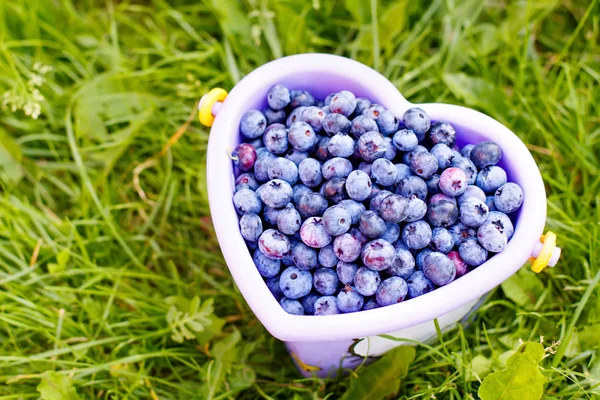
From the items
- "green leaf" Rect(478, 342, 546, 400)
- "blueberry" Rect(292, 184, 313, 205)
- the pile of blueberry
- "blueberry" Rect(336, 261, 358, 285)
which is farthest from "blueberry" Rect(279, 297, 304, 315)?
"green leaf" Rect(478, 342, 546, 400)

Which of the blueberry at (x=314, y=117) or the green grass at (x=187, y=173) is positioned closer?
the blueberry at (x=314, y=117)

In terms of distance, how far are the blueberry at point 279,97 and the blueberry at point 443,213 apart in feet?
1.39

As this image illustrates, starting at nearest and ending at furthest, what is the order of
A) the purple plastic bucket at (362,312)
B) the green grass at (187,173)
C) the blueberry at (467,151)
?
the purple plastic bucket at (362,312)
the blueberry at (467,151)
the green grass at (187,173)

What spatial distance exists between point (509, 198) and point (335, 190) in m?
0.36

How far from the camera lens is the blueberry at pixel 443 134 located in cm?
121

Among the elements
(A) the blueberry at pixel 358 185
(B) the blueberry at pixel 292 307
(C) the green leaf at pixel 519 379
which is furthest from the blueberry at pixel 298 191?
(C) the green leaf at pixel 519 379

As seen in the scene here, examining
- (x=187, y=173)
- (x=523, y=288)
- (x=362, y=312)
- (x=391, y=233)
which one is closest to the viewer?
(x=362, y=312)

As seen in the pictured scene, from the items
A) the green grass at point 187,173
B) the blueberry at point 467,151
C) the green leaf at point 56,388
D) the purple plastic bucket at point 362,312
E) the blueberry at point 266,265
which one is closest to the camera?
the purple plastic bucket at point 362,312

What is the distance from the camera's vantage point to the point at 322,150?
3.98 ft

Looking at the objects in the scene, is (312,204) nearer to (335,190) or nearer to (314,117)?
(335,190)

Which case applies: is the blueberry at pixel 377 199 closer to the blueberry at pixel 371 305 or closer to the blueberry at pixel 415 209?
the blueberry at pixel 415 209

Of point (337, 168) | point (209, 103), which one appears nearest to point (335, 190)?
point (337, 168)

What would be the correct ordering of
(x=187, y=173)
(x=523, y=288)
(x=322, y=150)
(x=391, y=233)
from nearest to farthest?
1. (x=391, y=233)
2. (x=322, y=150)
3. (x=523, y=288)
4. (x=187, y=173)

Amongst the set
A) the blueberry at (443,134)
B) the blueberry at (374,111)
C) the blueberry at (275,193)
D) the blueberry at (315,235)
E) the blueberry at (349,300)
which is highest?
the blueberry at (374,111)
